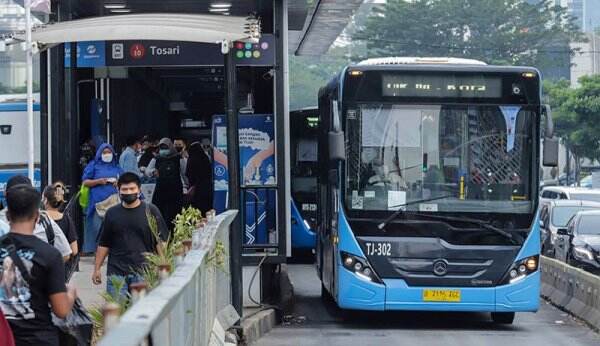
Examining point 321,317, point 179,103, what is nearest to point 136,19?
point 321,317

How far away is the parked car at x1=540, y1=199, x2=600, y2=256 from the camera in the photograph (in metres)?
27.0

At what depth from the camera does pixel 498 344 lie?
13961 mm

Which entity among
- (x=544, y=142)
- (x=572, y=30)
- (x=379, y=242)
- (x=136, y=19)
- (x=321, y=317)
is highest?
(x=572, y=30)

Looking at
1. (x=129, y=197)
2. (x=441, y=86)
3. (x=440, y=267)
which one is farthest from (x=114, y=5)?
(x=129, y=197)

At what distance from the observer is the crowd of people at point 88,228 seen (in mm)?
6559

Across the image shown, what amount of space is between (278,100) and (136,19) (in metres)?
2.17

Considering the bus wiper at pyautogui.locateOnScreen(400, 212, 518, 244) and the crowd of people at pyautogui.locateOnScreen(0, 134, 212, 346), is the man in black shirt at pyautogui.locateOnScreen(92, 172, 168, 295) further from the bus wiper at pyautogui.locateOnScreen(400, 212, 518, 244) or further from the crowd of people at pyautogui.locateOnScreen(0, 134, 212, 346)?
the bus wiper at pyautogui.locateOnScreen(400, 212, 518, 244)

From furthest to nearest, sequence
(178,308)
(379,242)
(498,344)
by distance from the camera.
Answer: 1. (379,242)
2. (498,344)
3. (178,308)

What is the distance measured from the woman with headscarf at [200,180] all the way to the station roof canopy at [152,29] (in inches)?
156

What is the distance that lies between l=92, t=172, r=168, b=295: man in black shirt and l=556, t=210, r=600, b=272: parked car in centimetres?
1359

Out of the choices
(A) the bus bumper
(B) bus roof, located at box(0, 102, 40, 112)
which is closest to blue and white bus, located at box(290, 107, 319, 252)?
(B) bus roof, located at box(0, 102, 40, 112)

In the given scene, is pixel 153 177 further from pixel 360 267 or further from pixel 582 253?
pixel 582 253

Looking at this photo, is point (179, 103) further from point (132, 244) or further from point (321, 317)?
point (132, 244)

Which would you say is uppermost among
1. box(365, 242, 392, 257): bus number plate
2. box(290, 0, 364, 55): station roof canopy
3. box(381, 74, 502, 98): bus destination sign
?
box(290, 0, 364, 55): station roof canopy
